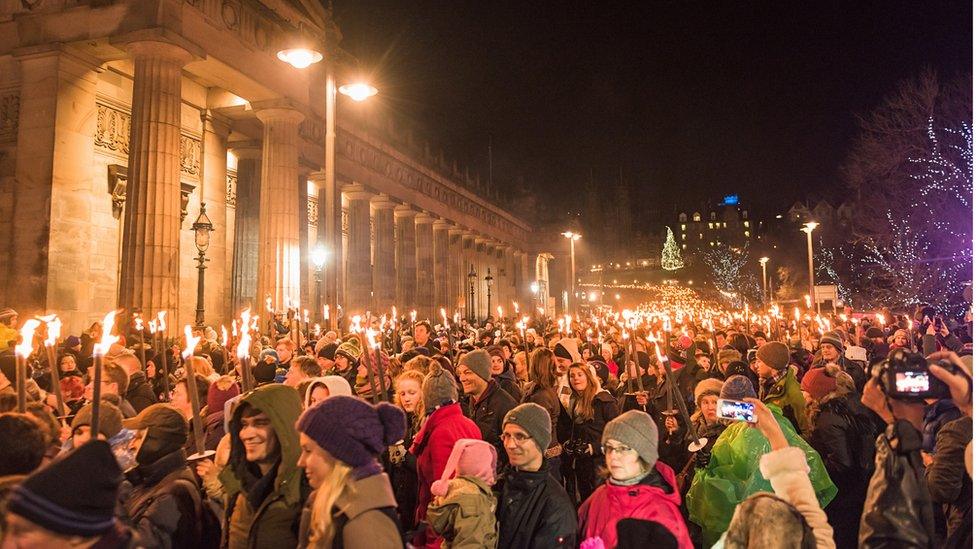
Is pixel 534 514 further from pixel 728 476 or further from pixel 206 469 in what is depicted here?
pixel 206 469

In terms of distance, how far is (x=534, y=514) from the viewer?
3.98 metres

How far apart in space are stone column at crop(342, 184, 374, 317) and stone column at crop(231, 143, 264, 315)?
26.5ft

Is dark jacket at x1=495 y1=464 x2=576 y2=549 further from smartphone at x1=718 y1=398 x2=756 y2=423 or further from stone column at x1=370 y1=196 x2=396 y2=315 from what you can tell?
stone column at x1=370 y1=196 x2=396 y2=315

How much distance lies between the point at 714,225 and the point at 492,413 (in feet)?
544

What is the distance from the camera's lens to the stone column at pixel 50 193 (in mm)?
17844

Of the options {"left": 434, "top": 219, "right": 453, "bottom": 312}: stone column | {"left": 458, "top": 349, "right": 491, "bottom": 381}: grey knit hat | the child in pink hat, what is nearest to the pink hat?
the child in pink hat

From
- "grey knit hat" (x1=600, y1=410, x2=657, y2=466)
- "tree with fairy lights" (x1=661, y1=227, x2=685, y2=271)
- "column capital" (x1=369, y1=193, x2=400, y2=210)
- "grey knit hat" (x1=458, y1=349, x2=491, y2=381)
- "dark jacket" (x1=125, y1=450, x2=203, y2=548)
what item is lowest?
"dark jacket" (x1=125, y1=450, x2=203, y2=548)

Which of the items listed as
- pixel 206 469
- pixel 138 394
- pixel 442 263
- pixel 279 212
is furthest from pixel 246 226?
pixel 206 469

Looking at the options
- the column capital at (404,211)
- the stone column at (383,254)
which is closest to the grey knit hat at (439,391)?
the stone column at (383,254)

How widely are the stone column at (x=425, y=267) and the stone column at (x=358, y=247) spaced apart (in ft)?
31.1

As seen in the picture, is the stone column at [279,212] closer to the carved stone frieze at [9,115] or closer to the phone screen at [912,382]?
the carved stone frieze at [9,115]

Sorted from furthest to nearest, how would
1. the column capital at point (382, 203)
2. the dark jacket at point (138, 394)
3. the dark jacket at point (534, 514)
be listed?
1. the column capital at point (382, 203)
2. the dark jacket at point (138, 394)
3. the dark jacket at point (534, 514)

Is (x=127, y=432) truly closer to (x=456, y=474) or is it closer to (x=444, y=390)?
(x=456, y=474)

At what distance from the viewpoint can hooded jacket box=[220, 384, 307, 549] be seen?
3.28m
